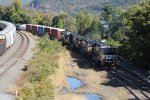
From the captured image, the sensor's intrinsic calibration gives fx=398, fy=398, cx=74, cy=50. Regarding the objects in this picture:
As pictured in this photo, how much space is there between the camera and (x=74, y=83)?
150ft

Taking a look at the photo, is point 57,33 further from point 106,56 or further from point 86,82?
point 86,82

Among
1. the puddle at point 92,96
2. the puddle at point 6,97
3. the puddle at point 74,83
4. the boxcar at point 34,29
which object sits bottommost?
the boxcar at point 34,29

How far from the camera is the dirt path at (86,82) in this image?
38.3 m

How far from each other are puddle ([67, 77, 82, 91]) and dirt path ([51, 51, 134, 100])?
1.62 ft

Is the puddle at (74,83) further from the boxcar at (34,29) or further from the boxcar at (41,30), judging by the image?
the boxcar at (34,29)

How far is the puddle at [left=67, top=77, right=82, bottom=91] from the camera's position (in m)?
43.3

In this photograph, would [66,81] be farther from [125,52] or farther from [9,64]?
[125,52]

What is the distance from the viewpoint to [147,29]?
50.1 meters

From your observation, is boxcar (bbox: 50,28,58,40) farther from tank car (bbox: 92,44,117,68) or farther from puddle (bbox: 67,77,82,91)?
puddle (bbox: 67,77,82,91)

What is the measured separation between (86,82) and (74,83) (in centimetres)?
144

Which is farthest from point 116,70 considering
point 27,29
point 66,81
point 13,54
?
point 27,29

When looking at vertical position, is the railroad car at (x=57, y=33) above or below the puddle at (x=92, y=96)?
below

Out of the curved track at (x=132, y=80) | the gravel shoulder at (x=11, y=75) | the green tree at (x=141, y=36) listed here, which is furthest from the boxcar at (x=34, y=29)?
the curved track at (x=132, y=80)

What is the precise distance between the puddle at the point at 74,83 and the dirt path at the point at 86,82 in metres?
0.49
